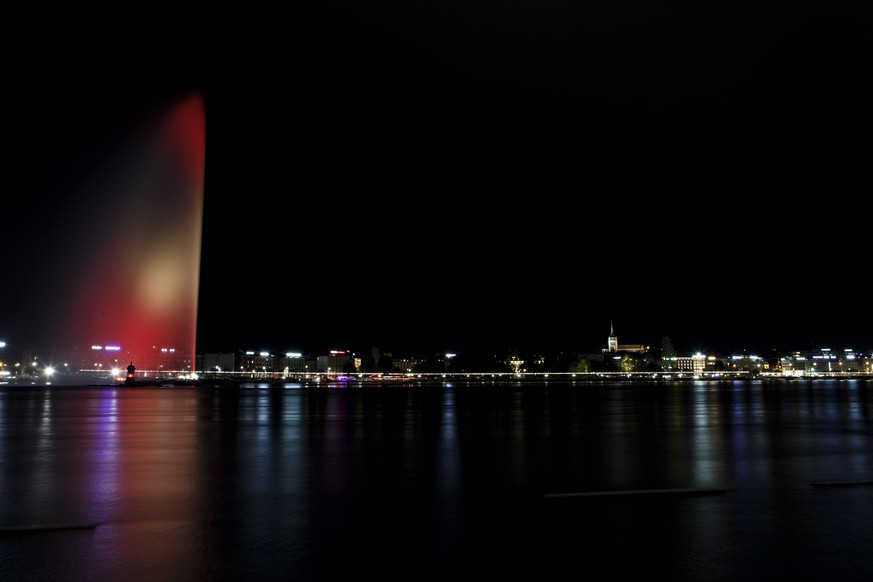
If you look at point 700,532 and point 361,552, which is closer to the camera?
point 361,552

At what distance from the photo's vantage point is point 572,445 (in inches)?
684

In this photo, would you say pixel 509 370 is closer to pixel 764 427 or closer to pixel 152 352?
pixel 152 352

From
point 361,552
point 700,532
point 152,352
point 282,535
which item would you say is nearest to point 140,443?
point 282,535

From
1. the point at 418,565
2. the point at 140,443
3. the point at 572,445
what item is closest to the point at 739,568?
the point at 418,565

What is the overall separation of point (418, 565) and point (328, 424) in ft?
60.8

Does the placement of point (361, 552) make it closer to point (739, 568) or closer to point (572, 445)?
point (739, 568)

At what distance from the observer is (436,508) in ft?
31.0

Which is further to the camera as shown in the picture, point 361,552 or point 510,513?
point 510,513

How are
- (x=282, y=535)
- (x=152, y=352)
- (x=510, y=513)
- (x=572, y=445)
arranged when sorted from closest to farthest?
(x=282, y=535), (x=510, y=513), (x=572, y=445), (x=152, y=352)

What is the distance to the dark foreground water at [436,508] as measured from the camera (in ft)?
22.1

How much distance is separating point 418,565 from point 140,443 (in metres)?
13.6

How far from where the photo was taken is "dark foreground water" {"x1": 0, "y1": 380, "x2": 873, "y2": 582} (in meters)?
6.74

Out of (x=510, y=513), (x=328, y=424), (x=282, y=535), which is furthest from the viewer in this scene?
(x=328, y=424)

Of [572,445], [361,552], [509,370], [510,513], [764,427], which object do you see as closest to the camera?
[361,552]
